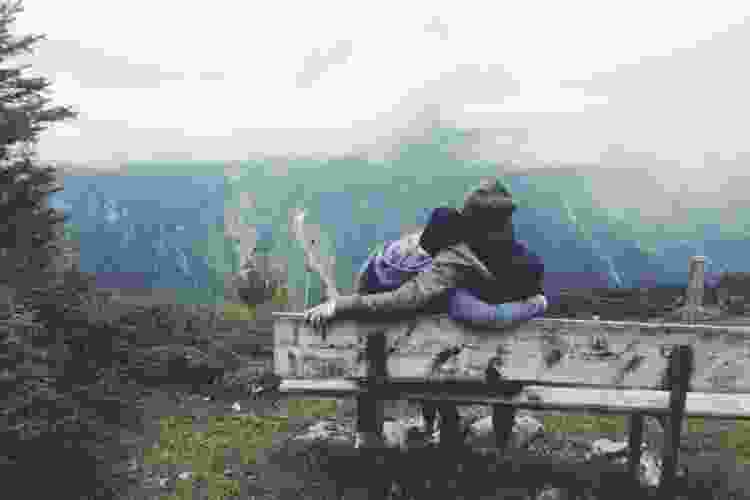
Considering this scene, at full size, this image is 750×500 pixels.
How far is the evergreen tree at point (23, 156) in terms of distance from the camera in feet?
18.5

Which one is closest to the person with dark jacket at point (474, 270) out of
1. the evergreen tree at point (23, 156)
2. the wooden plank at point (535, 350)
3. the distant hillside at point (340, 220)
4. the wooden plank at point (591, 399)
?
the wooden plank at point (535, 350)

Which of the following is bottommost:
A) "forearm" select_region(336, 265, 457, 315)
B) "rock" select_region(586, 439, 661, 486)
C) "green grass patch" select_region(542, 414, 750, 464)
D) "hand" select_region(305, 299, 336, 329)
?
"green grass patch" select_region(542, 414, 750, 464)

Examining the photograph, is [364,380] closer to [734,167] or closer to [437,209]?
Answer: [437,209]

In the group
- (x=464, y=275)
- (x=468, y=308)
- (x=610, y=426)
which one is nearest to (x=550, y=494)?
(x=468, y=308)

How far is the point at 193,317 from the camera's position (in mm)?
7441

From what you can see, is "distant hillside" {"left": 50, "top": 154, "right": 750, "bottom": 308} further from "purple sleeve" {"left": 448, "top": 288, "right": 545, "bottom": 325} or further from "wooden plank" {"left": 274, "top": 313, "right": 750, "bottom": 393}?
"purple sleeve" {"left": 448, "top": 288, "right": 545, "bottom": 325}

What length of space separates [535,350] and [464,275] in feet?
1.57

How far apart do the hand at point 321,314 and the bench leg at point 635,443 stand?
1678 millimetres

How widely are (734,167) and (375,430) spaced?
27.0 feet

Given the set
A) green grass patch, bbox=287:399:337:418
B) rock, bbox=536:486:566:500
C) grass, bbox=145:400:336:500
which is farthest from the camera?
green grass patch, bbox=287:399:337:418

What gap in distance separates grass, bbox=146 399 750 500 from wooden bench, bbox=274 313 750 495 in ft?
3.61

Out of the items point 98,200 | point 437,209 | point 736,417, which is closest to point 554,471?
point 736,417

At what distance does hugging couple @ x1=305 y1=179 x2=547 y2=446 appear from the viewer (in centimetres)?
309

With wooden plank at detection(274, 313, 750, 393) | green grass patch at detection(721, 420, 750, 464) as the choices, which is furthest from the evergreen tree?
green grass patch at detection(721, 420, 750, 464)
